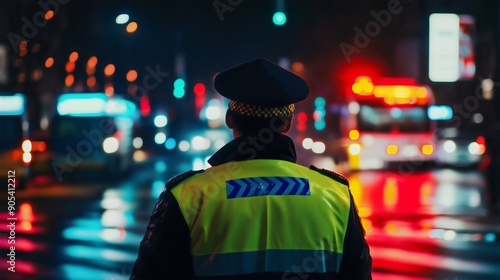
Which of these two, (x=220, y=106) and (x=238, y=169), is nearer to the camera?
(x=238, y=169)

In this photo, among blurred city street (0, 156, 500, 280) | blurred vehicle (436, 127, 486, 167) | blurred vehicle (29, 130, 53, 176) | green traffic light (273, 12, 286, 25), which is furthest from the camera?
blurred vehicle (436, 127, 486, 167)

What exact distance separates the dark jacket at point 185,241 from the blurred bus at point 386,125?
24711 mm

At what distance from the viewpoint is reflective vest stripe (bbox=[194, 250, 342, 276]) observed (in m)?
2.71

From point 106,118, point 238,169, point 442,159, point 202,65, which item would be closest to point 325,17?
point 202,65

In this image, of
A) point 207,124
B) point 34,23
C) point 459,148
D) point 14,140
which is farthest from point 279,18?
point 207,124

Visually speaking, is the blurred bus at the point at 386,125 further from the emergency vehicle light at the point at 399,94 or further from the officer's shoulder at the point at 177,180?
the officer's shoulder at the point at 177,180

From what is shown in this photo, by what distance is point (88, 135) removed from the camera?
88.7 feet

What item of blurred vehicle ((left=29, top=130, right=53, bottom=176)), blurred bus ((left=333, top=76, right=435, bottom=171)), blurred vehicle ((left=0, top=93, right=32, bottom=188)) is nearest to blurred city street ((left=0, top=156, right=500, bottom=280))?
blurred vehicle ((left=0, top=93, right=32, bottom=188))

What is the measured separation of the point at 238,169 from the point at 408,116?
26209 millimetres

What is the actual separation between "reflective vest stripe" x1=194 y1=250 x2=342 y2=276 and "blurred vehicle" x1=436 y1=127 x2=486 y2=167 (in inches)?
1107

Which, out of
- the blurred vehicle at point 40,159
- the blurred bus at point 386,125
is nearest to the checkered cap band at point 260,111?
the blurred vehicle at point 40,159

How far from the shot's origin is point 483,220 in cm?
1509

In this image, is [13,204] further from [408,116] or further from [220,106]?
[220,106]

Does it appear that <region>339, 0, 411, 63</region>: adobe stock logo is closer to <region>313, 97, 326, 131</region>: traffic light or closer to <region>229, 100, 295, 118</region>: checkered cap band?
<region>313, 97, 326, 131</region>: traffic light
